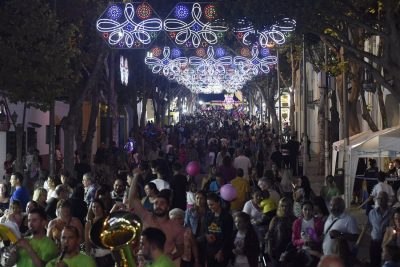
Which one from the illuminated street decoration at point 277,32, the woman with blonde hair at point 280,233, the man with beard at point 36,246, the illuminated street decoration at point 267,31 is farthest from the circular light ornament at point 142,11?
the man with beard at point 36,246

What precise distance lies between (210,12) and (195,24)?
61 centimetres

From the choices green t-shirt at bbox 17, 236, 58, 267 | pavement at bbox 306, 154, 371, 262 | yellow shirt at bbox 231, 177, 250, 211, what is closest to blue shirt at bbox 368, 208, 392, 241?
pavement at bbox 306, 154, 371, 262

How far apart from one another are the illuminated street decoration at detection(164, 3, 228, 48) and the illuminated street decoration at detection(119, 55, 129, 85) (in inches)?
789

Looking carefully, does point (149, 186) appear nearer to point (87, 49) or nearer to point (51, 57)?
point (51, 57)

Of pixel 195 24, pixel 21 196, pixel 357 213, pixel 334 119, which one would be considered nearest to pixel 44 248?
pixel 21 196

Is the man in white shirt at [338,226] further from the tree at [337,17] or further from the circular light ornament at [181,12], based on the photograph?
the circular light ornament at [181,12]

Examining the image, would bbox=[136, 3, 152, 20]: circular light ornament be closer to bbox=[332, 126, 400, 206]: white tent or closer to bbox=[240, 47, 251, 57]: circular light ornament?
bbox=[332, 126, 400, 206]: white tent

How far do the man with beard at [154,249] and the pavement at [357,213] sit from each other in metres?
4.67

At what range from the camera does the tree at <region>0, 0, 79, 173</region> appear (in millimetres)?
19172

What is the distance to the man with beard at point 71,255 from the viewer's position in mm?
6863

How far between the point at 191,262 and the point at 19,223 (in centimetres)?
258

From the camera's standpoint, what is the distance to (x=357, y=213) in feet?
65.5

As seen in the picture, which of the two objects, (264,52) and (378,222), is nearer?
(378,222)

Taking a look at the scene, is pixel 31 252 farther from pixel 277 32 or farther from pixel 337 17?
pixel 277 32
